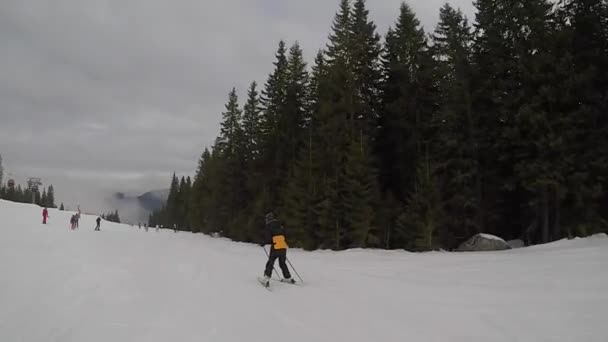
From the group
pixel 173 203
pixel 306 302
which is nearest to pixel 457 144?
pixel 306 302

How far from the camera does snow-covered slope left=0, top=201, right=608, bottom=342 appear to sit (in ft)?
20.6

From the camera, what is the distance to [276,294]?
966cm

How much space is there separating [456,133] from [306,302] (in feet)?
59.9

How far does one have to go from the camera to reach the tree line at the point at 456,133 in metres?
18.7

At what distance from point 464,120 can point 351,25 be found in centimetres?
1130

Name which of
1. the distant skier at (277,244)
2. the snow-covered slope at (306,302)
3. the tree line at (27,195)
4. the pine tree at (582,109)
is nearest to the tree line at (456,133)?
the pine tree at (582,109)

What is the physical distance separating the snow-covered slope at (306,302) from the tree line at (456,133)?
716cm

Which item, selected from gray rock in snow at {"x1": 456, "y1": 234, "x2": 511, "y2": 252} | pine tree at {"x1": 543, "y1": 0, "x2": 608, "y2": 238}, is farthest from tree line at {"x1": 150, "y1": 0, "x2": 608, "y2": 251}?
gray rock in snow at {"x1": 456, "y1": 234, "x2": 511, "y2": 252}

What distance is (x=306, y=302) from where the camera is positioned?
8766 mm

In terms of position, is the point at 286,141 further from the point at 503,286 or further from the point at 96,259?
the point at 503,286

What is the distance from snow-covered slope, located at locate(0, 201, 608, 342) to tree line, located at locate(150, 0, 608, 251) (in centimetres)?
716

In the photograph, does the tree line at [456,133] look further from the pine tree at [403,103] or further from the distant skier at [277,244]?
the distant skier at [277,244]

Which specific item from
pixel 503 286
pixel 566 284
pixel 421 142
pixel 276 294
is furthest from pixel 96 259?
pixel 421 142

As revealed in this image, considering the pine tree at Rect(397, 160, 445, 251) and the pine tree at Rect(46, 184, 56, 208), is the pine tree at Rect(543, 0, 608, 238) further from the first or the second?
the pine tree at Rect(46, 184, 56, 208)
